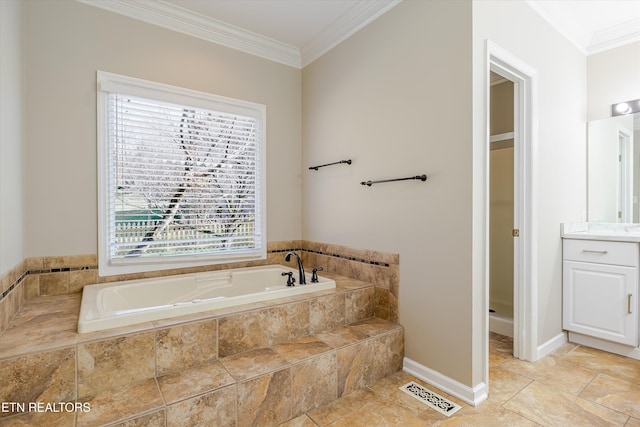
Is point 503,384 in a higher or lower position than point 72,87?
lower

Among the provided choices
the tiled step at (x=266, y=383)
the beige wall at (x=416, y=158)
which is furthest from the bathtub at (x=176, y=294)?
the beige wall at (x=416, y=158)

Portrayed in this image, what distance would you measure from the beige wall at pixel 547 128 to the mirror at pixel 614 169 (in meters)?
0.10

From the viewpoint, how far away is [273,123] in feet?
10.5

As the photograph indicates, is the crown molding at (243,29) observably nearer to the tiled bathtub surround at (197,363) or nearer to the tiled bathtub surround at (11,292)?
the tiled bathtub surround at (11,292)

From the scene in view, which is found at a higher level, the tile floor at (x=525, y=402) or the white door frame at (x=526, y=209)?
the white door frame at (x=526, y=209)

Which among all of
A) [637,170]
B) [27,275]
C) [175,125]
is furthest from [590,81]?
[27,275]

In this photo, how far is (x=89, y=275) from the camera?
2.36 m

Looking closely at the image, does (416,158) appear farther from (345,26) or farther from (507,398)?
(507,398)

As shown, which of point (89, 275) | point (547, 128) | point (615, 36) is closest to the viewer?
point (89, 275)

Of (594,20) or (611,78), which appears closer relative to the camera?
(594,20)

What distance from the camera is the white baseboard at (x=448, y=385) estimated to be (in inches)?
73.4

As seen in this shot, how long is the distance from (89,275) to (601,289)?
3.83 meters

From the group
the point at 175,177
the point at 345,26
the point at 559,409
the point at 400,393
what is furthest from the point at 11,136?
the point at 559,409

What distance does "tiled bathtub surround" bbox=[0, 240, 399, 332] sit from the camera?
1979 mm
